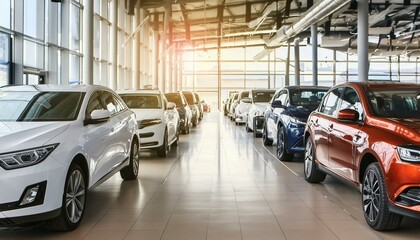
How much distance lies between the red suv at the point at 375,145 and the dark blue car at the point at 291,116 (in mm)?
1980

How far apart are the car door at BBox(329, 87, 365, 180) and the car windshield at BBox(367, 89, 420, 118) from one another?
0.18 metres

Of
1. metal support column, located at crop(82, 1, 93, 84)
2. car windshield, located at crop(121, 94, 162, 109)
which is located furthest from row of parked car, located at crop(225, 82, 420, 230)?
metal support column, located at crop(82, 1, 93, 84)

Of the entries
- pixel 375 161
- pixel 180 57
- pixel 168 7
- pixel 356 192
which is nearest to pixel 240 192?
pixel 356 192

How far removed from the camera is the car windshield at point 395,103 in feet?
17.7

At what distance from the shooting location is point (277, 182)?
7.55 meters

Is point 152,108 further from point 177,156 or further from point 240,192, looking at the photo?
point 240,192

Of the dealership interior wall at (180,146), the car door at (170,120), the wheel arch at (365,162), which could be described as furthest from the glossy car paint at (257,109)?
the wheel arch at (365,162)

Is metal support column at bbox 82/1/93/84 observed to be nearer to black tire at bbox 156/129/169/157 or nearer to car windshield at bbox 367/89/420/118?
black tire at bbox 156/129/169/157

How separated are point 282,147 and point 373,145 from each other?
5082 mm

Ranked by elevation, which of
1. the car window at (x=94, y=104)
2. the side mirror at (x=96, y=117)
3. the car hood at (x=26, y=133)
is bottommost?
the car hood at (x=26, y=133)

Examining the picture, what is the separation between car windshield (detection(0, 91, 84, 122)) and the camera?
5262 mm

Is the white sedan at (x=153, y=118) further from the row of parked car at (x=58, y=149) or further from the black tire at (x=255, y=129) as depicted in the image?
the black tire at (x=255, y=129)

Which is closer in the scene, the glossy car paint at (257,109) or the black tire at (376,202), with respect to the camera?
the black tire at (376,202)

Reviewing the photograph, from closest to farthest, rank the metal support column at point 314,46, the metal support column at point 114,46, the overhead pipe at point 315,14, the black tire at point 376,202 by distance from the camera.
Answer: the black tire at point 376,202 < the overhead pipe at point 315,14 < the metal support column at point 114,46 < the metal support column at point 314,46
